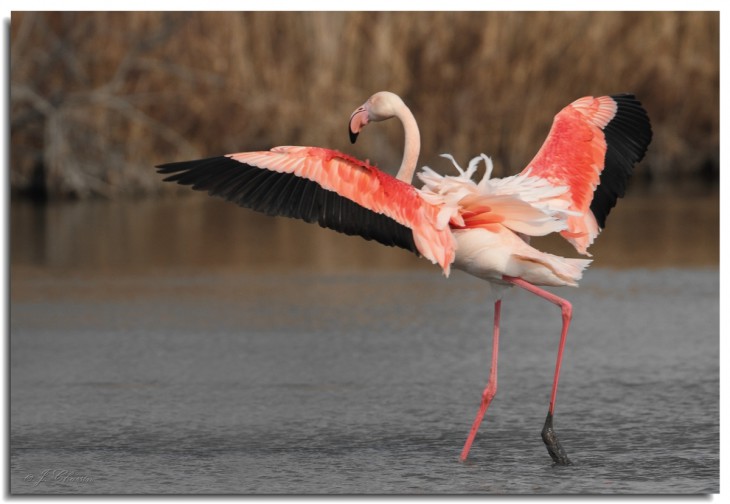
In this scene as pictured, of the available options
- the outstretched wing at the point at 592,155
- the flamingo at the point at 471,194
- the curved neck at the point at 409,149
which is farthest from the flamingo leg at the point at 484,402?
the curved neck at the point at 409,149

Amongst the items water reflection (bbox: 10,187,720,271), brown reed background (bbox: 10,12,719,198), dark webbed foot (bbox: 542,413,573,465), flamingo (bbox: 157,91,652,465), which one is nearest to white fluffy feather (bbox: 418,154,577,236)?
flamingo (bbox: 157,91,652,465)

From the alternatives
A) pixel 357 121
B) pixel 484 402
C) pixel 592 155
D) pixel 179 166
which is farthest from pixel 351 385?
pixel 179 166

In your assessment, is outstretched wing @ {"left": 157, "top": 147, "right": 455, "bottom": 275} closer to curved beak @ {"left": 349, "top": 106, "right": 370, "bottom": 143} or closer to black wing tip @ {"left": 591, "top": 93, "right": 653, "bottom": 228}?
curved beak @ {"left": 349, "top": 106, "right": 370, "bottom": 143}

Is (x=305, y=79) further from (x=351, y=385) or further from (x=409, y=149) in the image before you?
(x=409, y=149)

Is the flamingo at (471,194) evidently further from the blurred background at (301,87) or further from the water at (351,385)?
the blurred background at (301,87)

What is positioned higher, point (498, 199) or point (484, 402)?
point (498, 199)

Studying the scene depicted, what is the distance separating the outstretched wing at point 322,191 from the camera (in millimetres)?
4465

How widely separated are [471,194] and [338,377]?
1.73 m

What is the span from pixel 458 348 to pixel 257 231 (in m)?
5.04

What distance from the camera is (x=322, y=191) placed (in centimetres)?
452

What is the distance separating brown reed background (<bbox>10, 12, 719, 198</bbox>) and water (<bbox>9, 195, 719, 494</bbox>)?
4.04 m

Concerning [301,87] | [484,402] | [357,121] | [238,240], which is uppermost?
[301,87]

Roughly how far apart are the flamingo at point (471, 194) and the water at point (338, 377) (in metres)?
0.36

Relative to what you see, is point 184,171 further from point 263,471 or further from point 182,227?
point 182,227
